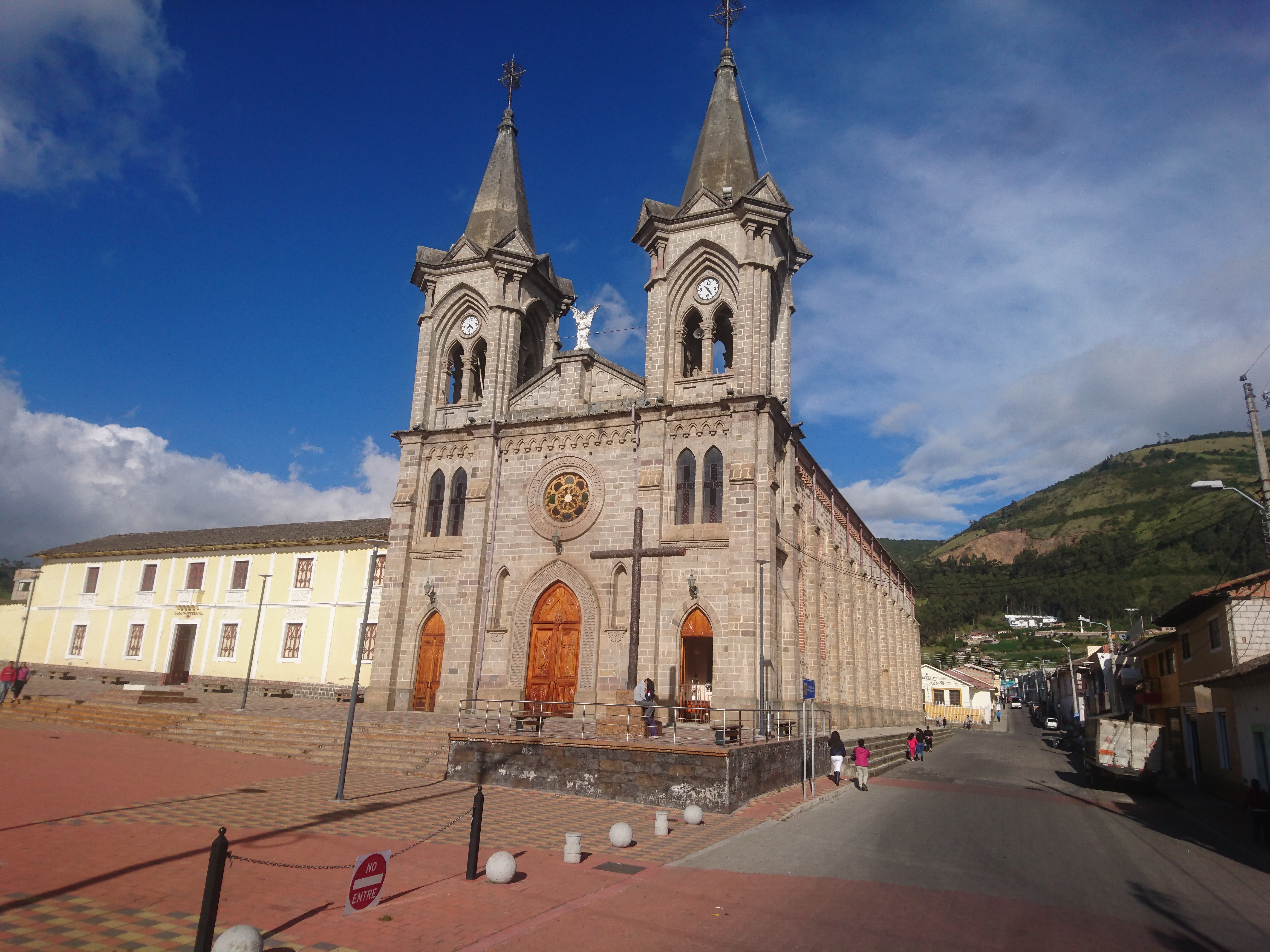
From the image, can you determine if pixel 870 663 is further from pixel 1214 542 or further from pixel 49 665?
pixel 1214 542

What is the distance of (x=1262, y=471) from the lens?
18672mm

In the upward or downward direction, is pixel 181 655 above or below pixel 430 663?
below

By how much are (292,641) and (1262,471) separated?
38.4 metres

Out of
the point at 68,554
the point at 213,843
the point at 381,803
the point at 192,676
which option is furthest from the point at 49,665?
the point at 213,843

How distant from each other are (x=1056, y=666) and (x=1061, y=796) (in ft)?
374

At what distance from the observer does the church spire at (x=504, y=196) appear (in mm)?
31812

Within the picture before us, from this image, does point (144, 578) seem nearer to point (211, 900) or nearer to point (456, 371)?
point (456, 371)

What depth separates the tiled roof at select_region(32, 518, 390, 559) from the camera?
1508 inches

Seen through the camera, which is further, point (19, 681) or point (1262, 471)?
point (19, 681)

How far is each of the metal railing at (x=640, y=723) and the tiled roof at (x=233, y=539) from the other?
15.1 meters

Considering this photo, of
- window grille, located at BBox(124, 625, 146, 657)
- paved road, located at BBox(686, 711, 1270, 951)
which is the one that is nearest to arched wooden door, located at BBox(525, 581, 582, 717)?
paved road, located at BBox(686, 711, 1270, 951)

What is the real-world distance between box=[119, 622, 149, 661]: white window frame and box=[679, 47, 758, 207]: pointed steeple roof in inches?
1426

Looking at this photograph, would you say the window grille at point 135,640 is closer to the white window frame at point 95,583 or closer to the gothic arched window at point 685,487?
the white window frame at point 95,583

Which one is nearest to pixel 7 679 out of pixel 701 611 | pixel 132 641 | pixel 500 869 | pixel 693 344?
pixel 132 641
